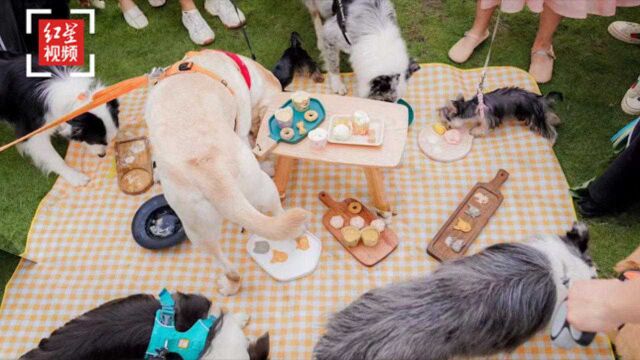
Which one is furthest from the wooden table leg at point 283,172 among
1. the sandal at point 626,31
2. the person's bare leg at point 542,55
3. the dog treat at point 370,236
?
the sandal at point 626,31

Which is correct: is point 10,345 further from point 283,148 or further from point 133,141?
point 283,148

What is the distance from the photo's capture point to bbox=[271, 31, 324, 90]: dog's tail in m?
3.22

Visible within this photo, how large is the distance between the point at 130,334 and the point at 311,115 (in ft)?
4.63

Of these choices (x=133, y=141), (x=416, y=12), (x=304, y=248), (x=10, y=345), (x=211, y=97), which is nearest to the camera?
(x=211, y=97)

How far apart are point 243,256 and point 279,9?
7.83ft

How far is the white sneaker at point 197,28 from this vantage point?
3738 mm

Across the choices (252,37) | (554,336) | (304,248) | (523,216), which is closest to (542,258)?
(554,336)

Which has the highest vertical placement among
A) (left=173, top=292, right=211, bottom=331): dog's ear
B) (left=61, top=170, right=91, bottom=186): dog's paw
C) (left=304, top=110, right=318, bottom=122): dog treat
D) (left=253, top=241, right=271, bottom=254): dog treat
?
(left=304, top=110, right=318, bottom=122): dog treat

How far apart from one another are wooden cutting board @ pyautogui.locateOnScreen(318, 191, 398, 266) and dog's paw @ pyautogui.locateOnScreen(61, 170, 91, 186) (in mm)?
1607

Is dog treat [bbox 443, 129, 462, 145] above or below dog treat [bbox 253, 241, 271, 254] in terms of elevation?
above

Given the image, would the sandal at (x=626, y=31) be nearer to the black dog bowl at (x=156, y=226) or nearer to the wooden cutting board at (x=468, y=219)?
the wooden cutting board at (x=468, y=219)

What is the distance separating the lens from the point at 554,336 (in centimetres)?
174

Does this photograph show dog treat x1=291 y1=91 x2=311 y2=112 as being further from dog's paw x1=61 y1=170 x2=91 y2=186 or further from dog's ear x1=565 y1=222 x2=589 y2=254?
dog's paw x1=61 y1=170 x2=91 y2=186

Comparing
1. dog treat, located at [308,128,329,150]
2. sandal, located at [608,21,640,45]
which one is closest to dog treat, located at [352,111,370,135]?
dog treat, located at [308,128,329,150]
